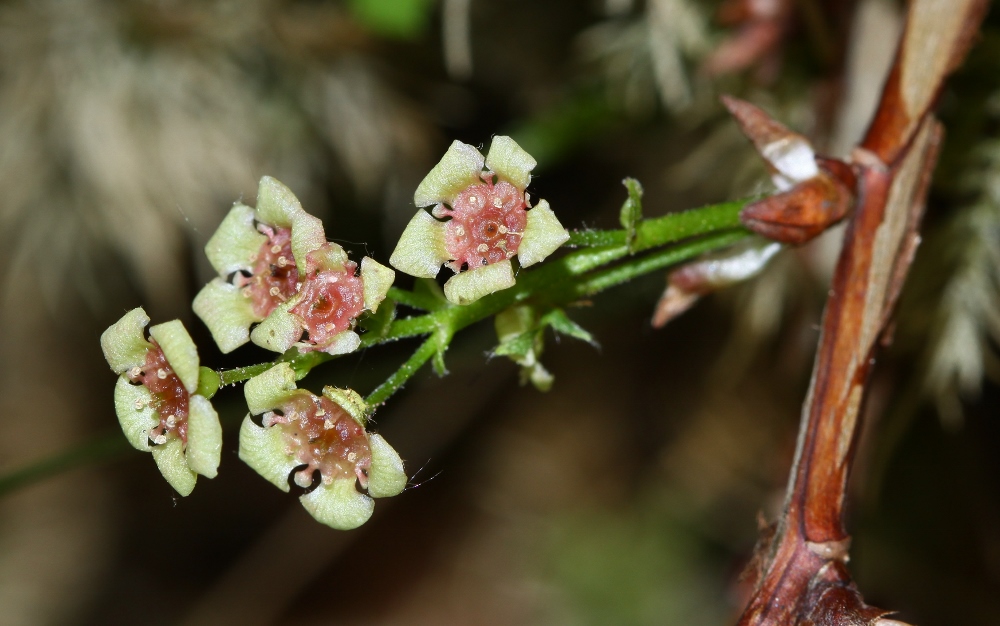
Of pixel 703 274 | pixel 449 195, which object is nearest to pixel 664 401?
pixel 703 274

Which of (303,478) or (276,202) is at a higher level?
(276,202)

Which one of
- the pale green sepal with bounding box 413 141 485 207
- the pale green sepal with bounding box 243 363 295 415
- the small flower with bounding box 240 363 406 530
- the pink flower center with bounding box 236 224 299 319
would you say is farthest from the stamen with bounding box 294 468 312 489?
the pale green sepal with bounding box 413 141 485 207

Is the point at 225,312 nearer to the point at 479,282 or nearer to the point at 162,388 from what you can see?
the point at 162,388

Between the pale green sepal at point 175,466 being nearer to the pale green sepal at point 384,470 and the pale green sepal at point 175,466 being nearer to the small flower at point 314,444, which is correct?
the small flower at point 314,444

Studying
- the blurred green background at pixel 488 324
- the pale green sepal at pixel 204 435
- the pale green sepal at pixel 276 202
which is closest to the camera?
the pale green sepal at pixel 204 435

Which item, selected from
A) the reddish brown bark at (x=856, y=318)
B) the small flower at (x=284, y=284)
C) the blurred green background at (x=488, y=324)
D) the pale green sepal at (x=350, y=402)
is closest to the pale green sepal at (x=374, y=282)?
the small flower at (x=284, y=284)

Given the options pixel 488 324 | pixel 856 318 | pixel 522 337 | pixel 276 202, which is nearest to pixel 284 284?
pixel 276 202
